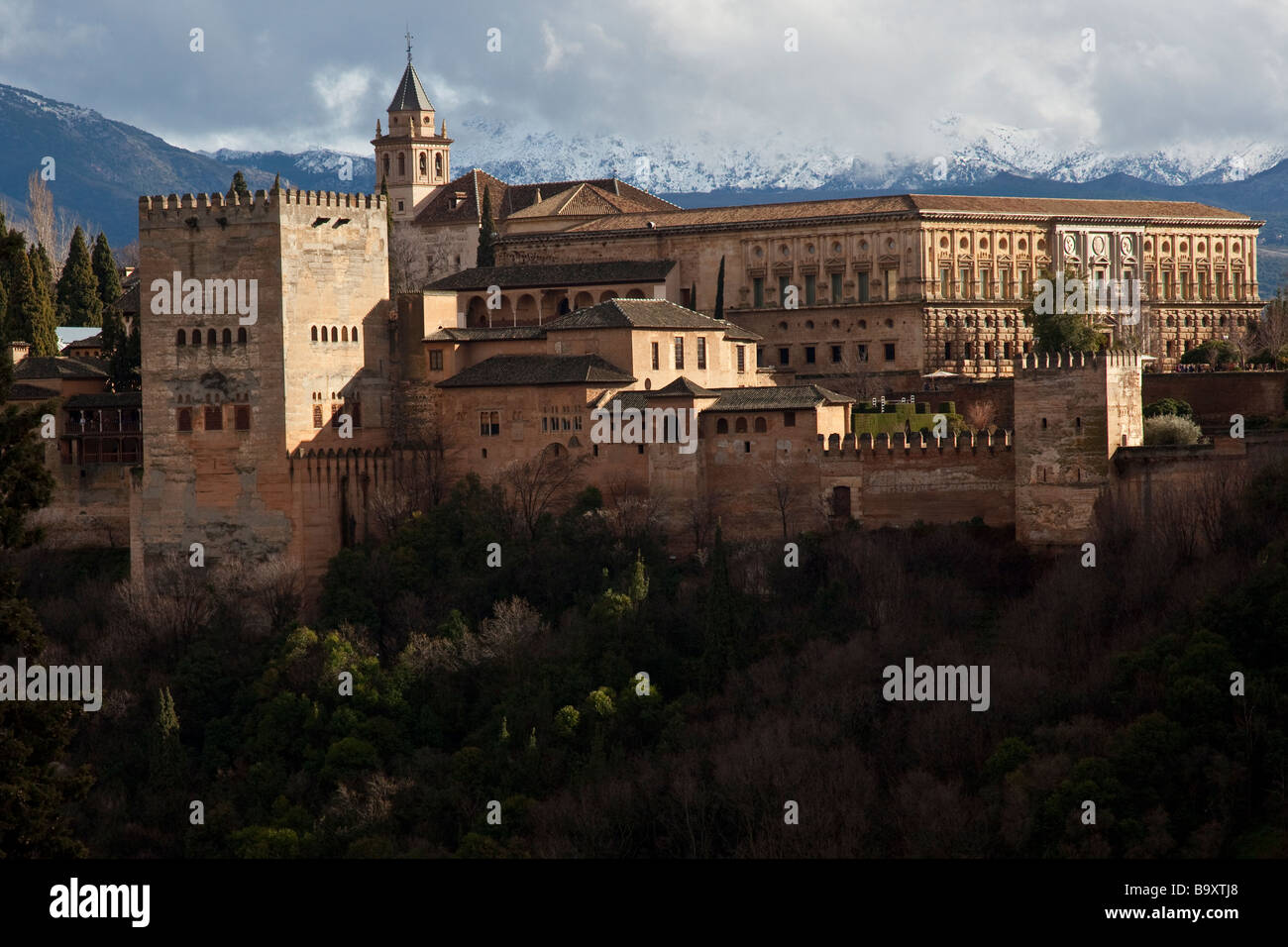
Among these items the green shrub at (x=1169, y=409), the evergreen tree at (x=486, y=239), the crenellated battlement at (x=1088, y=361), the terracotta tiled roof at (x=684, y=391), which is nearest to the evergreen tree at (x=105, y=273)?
the evergreen tree at (x=486, y=239)

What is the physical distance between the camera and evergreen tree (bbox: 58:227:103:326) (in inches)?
3332

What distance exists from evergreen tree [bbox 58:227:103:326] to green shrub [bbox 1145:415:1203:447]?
44322 mm

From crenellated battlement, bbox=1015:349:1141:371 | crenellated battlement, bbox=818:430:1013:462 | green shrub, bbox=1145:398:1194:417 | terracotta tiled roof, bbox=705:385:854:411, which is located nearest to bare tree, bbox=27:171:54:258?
terracotta tiled roof, bbox=705:385:854:411

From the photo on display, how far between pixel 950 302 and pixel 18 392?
29083 mm

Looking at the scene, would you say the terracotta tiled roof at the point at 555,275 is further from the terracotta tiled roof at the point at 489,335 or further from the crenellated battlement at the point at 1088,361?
the crenellated battlement at the point at 1088,361

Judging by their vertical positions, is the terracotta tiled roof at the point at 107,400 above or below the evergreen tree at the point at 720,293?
below

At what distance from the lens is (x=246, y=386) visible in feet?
190

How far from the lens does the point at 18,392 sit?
60.9 metres

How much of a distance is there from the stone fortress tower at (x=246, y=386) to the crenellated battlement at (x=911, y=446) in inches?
475

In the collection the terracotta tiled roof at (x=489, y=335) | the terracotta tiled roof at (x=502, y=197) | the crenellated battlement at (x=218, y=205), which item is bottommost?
the terracotta tiled roof at (x=489, y=335)

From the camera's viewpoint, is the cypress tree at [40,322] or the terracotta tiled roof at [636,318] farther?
the cypress tree at [40,322]

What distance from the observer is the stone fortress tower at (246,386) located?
57844 millimetres
